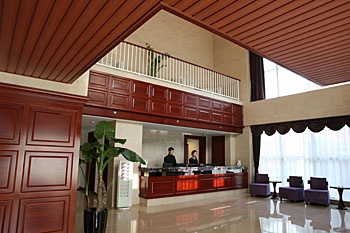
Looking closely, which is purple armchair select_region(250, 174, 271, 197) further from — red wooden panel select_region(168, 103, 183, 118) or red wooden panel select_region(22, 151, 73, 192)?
red wooden panel select_region(22, 151, 73, 192)

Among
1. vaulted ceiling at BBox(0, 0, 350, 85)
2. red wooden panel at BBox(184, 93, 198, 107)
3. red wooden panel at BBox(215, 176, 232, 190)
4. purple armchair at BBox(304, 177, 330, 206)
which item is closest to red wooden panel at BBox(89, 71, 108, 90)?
vaulted ceiling at BBox(0, 0, 350, 85)

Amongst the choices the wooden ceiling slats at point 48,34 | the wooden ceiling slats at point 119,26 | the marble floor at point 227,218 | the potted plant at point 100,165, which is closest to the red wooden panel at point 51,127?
the potted plant at point 100,165

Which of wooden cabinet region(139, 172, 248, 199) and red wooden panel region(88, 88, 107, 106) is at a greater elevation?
red wooden panel region(88, 88, 107, 106)

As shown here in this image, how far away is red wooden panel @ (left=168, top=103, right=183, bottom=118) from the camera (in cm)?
763

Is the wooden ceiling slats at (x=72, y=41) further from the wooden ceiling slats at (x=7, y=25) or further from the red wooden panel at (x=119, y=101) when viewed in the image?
the red wooden panel at (x=119, y=101)

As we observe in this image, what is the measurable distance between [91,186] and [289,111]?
7.71 m

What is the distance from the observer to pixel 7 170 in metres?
3.45

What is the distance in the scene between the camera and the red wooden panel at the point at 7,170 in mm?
3404

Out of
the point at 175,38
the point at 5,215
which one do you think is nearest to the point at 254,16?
the point at 5,215

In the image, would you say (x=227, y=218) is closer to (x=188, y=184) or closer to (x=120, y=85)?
(x=188, y=184)

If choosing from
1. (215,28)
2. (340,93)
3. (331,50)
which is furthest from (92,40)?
(340,93)

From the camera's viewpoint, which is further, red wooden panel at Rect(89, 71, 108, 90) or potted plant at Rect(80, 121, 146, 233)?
red wooden panel at Rect(89, 71, 108, 90)

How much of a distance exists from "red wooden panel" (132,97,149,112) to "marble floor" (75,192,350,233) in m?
2.66

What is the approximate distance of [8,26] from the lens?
7.73 ft
